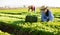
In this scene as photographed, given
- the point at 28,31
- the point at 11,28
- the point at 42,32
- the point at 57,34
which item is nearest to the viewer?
the point at 57,34

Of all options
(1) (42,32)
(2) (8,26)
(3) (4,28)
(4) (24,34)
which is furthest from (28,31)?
(3) (4,28)

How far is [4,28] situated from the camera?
50.6 ft

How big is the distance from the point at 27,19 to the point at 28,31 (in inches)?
168

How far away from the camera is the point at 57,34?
9.30m

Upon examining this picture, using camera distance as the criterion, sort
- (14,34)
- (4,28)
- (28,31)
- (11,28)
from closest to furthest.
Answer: (28,31) < (14,34) < (11,28) < (4,28)

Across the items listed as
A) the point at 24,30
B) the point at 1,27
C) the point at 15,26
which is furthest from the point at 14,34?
the point at 1,27

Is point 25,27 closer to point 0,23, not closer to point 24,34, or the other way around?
point 24,34

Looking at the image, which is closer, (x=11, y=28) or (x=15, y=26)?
(x=15, y=26)

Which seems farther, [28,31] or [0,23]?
[0,23]

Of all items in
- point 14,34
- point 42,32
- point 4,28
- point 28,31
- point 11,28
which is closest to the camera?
point 42,32

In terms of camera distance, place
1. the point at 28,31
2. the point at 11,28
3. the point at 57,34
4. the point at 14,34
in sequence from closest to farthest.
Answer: the point at 57,34
the point at 28,31
the point at 14,34
the point at 11,28

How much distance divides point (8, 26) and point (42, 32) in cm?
466

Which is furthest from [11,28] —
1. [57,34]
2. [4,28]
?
[57,34]

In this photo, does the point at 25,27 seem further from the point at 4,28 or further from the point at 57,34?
the point at 4,28
